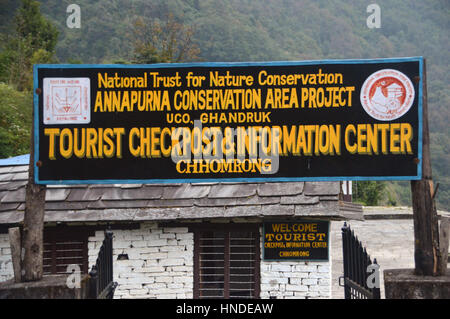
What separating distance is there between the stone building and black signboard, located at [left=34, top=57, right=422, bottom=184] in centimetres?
315

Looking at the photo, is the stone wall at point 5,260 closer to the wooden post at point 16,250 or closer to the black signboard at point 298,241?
the wooden post at point 16,250

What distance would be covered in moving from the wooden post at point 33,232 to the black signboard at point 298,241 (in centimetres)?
458

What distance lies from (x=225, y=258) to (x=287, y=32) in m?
88.8

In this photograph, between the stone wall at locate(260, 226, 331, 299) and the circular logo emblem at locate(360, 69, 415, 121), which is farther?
the stone wall at locate(260, 226, 331, 299)

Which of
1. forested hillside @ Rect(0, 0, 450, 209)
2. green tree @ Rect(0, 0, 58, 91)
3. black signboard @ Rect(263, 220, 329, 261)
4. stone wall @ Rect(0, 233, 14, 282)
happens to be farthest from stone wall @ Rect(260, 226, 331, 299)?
forested hillside @ Rect(0, 0, 450, 209)

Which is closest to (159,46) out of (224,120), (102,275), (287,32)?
(224,120)

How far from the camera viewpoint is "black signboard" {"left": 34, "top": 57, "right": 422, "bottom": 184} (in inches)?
252

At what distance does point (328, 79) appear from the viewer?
21.3 feet

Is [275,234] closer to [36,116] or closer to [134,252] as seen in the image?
[134,252]

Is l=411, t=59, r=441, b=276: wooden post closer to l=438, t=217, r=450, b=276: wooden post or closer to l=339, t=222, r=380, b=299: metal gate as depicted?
l=438, t=217, r=450, b=276: wooden post

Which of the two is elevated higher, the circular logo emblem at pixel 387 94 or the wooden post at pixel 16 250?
the circular logo emblem at pixel 387 94

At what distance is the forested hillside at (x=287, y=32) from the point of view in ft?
210

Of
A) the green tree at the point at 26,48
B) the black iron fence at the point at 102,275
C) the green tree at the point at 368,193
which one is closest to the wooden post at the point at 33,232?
the black iron fence at the point at 102,275

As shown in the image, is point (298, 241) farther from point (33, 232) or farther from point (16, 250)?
point (16, 250)
